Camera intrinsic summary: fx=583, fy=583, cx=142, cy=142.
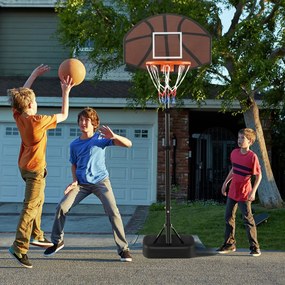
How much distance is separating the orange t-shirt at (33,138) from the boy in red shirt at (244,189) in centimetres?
270

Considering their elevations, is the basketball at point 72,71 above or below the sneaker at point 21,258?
above

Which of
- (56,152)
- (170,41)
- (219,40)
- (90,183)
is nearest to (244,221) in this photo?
(90,183)

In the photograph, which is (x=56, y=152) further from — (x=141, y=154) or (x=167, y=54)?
(x=167, y=54)

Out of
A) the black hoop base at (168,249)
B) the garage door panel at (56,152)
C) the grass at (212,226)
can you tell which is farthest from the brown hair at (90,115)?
the garage door panel at (56,152)

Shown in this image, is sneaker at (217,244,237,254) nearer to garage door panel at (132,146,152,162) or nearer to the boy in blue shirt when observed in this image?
the boy in blue shirt

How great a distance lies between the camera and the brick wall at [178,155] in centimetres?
1645

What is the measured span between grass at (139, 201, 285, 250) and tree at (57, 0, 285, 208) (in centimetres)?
183

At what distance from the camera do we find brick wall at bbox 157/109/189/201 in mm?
16453

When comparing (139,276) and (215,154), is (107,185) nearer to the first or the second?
(139,276)

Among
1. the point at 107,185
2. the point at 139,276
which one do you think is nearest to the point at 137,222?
the point at 107,185

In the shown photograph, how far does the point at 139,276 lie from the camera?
6496mm

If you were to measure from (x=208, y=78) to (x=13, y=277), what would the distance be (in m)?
7.37

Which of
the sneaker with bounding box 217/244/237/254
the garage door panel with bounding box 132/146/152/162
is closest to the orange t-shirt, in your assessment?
the sneaker with bounding box 217/244/237/254

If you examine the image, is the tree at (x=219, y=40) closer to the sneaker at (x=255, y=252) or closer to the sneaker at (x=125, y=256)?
the sneaker at (x=255, y=252)
